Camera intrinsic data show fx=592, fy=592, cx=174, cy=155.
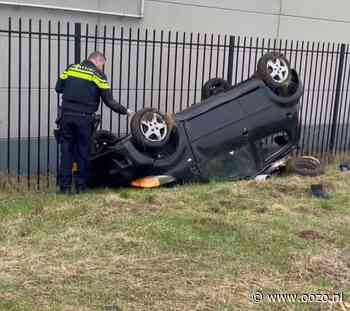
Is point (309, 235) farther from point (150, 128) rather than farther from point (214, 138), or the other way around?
point (150, 128)

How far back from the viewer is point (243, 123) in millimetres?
7836

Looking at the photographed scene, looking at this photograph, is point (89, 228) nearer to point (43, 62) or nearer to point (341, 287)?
point (341, 287)

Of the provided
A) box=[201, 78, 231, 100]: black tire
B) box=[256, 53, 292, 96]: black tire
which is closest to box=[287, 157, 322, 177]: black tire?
box=[256, 53, 292, 96]: black tire

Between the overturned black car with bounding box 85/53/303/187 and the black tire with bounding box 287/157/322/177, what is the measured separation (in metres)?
0.45

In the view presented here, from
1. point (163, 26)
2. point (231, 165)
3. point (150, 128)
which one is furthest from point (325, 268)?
point (163, 26)

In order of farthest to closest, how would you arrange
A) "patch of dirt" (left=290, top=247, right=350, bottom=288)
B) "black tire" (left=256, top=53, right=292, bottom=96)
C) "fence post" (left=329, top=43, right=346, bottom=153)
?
1. "fence post" (left=329, top=43, right=346, bottom=153)
2. "black tire" (left=256, top=53, right=292, bottom=96)
3. "patch of dirt" (left=290, top=247, right=350, bottom=288)

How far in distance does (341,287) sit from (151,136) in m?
3.19

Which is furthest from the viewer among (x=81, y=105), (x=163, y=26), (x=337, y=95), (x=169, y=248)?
(x=337, y=95)

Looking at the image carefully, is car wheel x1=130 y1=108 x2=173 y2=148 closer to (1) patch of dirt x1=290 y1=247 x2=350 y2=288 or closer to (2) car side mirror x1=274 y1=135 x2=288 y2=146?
(2) car side mirror x1=274 y1=135 x2=288 y2=146

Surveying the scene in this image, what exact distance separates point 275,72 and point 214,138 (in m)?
1.37

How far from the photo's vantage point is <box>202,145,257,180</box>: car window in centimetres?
771

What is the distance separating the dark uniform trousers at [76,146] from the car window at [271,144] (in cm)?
234

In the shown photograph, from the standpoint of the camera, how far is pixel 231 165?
792 cm

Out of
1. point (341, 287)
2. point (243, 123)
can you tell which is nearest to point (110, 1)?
point (243, 123)
